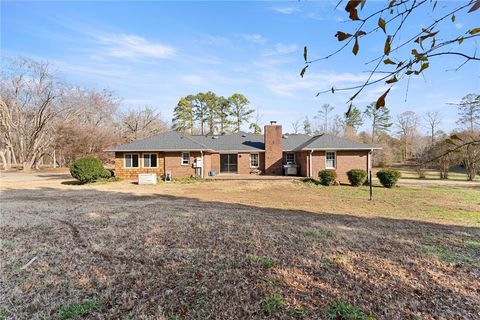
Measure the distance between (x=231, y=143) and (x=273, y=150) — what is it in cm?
447

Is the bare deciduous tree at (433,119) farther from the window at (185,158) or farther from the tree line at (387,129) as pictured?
the window at (185,158)

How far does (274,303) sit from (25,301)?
2810mm

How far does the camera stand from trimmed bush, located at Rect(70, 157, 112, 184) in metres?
15.7

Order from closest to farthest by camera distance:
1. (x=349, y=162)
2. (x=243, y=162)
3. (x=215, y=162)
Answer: (x=349, y=162)
(x=243, y=162)
(x=215, y=162)

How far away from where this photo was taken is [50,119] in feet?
105

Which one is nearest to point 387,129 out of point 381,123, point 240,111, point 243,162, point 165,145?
point 381,123

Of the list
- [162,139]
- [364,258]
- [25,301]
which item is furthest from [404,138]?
[25,301]

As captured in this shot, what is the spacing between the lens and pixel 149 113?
138ft

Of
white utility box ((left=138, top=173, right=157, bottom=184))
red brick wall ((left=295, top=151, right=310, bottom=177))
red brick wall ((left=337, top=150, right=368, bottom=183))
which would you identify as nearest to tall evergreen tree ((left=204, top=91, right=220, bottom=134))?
red brick wall ((left=295, top=151, right=310, bottom=177))

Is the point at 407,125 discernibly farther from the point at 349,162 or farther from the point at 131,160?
the point at 131,160

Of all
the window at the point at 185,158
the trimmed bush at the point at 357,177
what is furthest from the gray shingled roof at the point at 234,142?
the trimmed bush at the point at 357,177

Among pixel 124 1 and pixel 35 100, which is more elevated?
pixel 35 100

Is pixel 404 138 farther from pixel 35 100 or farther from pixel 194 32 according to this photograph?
pixel 35 100

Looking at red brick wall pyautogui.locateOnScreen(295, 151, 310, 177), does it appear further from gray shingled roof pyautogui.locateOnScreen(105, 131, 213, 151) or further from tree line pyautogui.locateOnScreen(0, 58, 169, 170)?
tree line pyautogui.locateOnScreen(0, 58, 169, 170)
